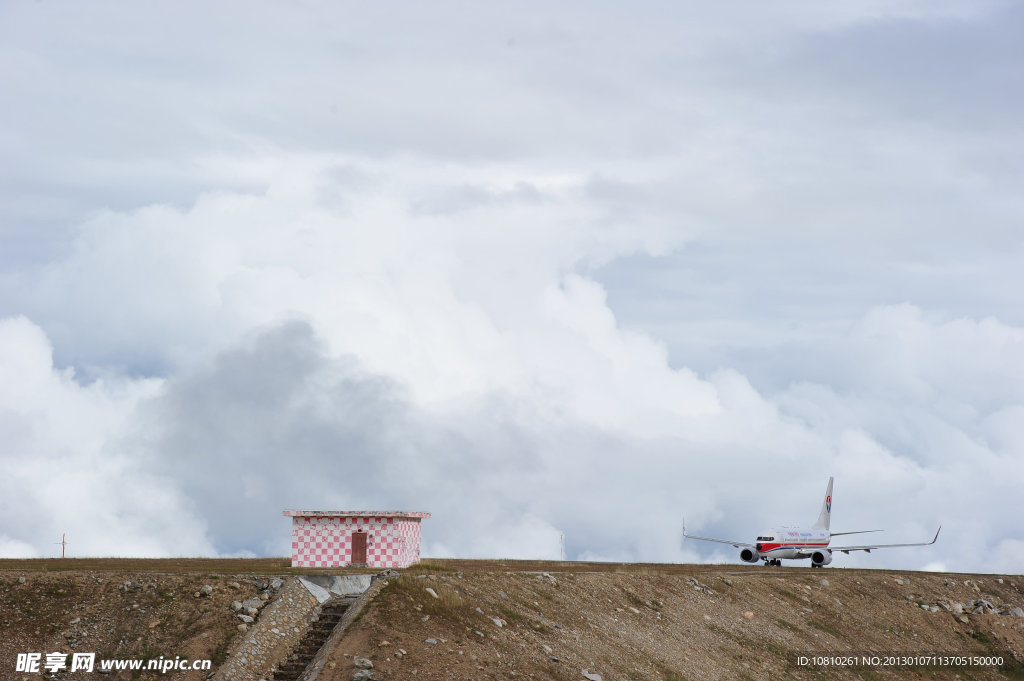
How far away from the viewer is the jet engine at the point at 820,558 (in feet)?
260

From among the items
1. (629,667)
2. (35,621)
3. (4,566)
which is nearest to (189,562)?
(4,566)

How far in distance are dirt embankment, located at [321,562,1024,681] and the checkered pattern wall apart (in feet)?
9.58

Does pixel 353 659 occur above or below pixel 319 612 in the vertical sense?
below

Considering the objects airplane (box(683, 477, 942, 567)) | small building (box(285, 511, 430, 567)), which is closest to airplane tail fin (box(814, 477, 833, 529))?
airplane (box(683, 477, 942, 567))

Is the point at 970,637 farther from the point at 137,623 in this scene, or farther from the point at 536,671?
the point at 137,623

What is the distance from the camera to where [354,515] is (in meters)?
49.8

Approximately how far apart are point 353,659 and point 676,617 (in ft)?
58.3

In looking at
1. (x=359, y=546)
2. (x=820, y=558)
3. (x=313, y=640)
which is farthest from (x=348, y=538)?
(x=820, y=558)

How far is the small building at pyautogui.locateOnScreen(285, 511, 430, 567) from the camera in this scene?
49.7 meters

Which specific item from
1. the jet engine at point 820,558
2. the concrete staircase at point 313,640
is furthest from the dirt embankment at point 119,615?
the jet engine at point 820,558

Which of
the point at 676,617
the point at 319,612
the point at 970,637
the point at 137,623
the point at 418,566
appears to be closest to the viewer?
the point at 137,623

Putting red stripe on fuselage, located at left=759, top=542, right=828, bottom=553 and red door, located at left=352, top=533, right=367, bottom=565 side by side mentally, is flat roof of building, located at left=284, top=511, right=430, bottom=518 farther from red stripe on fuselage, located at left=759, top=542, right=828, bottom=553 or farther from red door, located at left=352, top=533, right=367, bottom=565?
red stripe on fuselage, located at left=759, top=542, right=828, bottom=553

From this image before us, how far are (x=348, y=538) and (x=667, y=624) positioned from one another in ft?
50.8

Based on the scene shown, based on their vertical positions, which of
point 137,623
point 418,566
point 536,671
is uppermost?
point 418,566
